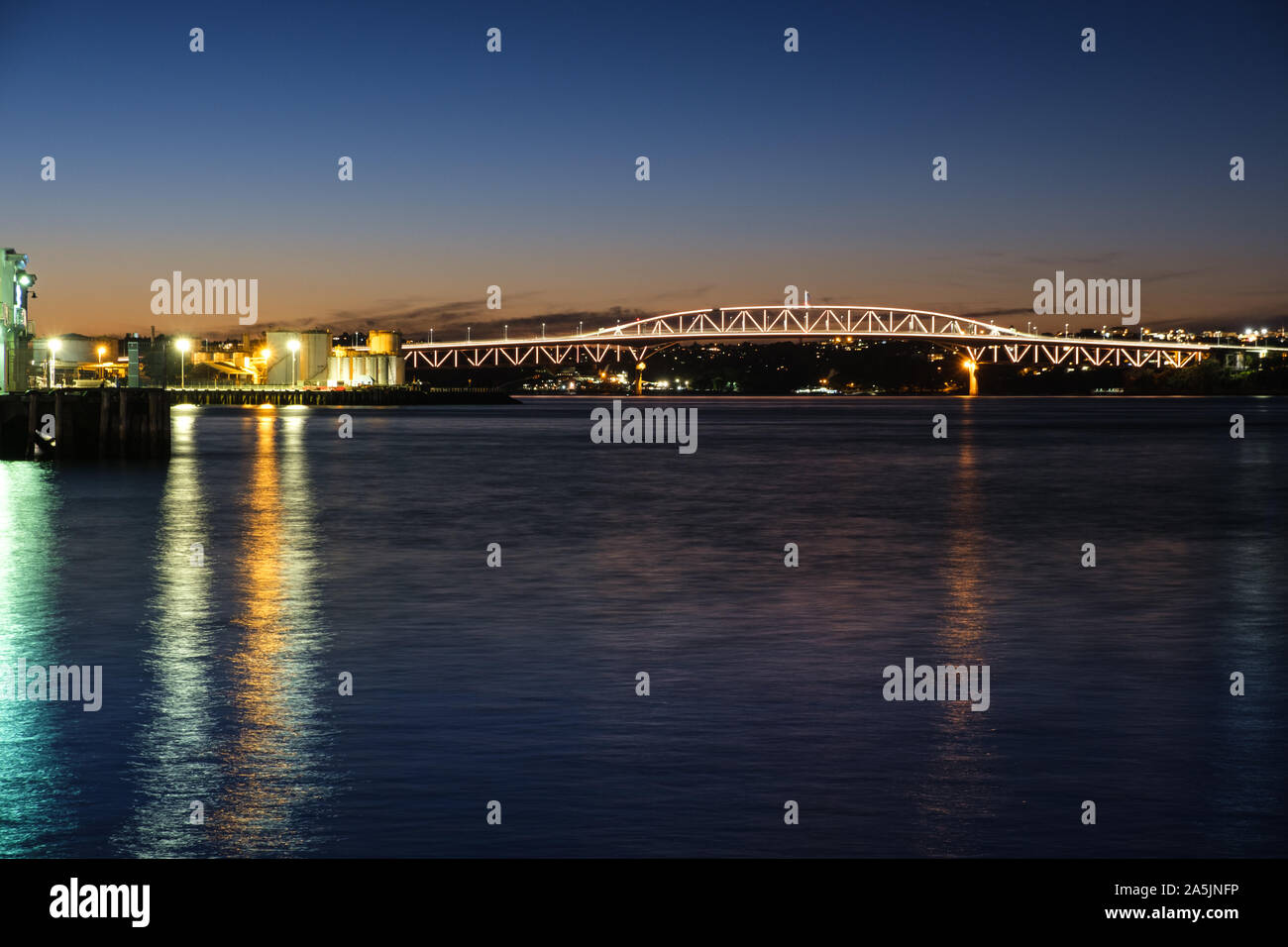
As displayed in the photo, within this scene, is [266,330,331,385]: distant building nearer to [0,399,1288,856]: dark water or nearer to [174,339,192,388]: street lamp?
[174,339,192,388]: street lamp

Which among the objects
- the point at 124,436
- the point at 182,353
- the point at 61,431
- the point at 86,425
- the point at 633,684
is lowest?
the point at 633,684

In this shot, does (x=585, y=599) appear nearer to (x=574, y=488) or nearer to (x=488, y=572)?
(x=488, y=572)

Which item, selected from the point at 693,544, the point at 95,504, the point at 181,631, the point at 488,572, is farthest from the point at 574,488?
the point at 181,631

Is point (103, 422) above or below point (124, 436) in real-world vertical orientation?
above

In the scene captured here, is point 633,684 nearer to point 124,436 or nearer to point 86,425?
point 86,425

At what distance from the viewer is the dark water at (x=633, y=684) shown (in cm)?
688

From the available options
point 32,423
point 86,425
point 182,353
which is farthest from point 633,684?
point 182,353

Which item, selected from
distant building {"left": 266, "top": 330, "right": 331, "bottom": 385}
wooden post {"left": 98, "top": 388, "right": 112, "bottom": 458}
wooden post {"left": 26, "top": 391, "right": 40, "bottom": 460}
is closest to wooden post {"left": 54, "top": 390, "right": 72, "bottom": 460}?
wooden post {"left": 26, "top": 391, "right": 40, "bottom": 460}

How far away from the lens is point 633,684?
10305mm

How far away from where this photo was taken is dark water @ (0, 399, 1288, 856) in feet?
22.6

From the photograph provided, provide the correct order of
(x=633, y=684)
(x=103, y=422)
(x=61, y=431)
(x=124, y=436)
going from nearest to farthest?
(x=633, y=684), (x=61, y=431), (x=103, y=422), (x=124, y=436)
